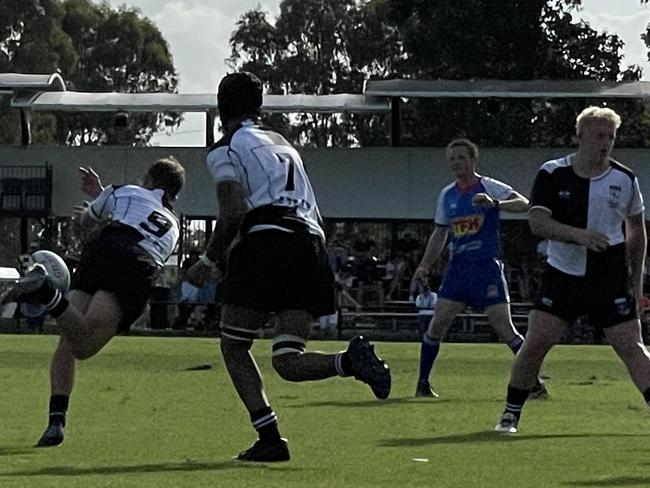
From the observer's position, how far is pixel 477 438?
480 inches

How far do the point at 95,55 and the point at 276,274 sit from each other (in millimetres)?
80986

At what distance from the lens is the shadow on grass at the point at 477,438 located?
11.8m

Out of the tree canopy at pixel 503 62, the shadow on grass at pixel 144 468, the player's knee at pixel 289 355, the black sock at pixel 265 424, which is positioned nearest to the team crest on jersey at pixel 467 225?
the player's knee at pixel 289 355

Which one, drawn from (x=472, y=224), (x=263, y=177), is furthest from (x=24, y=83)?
(x=263, y=177)

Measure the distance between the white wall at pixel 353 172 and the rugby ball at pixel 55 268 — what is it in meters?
36.1

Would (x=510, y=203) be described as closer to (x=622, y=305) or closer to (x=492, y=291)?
(x=492, y=291)

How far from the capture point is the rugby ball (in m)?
11.0

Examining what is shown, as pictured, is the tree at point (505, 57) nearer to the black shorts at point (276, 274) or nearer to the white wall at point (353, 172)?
the white wall at point (353, 172)

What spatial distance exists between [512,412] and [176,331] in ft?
91.3

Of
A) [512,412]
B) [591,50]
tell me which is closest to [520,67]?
[591,50]

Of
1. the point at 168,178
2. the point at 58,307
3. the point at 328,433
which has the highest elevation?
the point at 168,178

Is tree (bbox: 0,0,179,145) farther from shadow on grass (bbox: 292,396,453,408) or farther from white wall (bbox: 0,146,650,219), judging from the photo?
shadow on grass (bbox: 292,396,453,408)

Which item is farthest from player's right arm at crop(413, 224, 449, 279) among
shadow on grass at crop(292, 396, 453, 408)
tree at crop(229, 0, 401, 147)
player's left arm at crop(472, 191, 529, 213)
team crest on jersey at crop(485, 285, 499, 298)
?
tree at crop(229, 0, 401, 147)

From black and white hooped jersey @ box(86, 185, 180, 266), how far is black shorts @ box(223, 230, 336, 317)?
1.49 meters
